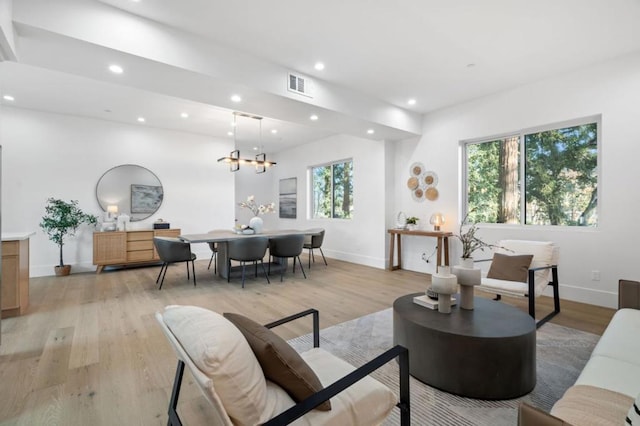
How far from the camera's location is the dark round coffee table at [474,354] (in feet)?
5.68

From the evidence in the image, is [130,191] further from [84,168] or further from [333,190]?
[333,190]

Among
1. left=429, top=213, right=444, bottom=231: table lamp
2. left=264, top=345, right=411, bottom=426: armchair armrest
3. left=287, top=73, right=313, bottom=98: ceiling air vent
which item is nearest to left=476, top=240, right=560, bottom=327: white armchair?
left=429, top=213, right=444, bottom=231: table lamp

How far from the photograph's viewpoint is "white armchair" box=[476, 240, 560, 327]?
2.92 metres

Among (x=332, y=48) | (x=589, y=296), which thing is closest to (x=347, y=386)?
(x=332, y=48)

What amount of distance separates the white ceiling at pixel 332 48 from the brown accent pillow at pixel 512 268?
7.63 feet

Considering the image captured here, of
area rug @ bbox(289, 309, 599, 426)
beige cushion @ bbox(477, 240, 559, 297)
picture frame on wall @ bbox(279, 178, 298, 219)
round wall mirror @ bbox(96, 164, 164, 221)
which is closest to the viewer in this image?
area rug @ bbox(289, 309, 599, 426)

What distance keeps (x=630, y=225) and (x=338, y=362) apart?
3.98 meters

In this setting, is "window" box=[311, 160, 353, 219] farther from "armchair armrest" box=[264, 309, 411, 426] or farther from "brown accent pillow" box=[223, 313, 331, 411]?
"brown accent pillow" box=[223, 313, 331, 411]

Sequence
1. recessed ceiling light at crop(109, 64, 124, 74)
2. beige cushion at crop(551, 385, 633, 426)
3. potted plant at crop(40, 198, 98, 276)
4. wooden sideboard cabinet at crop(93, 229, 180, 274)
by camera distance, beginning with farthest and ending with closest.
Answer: wooden sideboard cabinet at crop(93, 229, 180, 274)
potted plant at crop(40, 198, 98, 276)
recessed ceiling light at crop(109, 64, 124, 74)
beige cushion at crop(551, 385, 633, 426)

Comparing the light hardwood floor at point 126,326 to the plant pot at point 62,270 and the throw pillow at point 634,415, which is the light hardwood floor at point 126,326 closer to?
the plant pot at point 62,270

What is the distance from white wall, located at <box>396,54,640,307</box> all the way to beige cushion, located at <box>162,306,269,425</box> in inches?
172

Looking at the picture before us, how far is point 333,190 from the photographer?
7.30 m

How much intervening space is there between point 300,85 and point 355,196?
126 inches

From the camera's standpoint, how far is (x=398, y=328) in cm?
208
